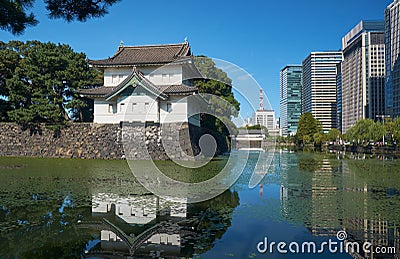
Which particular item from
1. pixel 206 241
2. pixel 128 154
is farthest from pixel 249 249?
pixel 128 154

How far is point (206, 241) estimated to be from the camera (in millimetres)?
4691

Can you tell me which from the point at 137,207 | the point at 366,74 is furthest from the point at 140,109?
the point at 366,74

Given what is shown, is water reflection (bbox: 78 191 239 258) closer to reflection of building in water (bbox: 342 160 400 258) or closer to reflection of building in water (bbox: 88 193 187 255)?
reflection of building in water (bbox: 88 193 187 255)

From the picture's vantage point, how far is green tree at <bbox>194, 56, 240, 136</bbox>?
25.6 meters

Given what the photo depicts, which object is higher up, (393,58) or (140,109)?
(393,58)

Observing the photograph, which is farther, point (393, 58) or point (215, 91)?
point (393, 58)

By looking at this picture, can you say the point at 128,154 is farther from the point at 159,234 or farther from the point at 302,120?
the point at 302,120

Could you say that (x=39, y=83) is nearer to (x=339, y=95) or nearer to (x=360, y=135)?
(x=360, y=135)

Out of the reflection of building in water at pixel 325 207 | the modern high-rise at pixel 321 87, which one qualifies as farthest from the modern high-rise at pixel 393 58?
the reflection of building in water at pixel 325 207

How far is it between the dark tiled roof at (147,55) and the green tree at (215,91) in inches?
138

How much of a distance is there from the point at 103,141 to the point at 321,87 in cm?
7745

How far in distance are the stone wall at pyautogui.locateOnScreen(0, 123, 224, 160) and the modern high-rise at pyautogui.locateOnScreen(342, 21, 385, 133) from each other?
5296 cm

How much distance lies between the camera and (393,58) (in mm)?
52250

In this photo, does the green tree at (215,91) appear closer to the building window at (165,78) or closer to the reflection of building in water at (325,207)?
the building window at (165,78)
